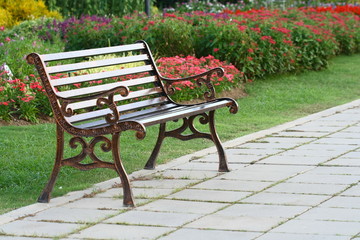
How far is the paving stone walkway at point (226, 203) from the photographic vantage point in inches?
173

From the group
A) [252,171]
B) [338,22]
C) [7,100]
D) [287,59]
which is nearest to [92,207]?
[252,171]

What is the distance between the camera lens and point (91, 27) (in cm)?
1320

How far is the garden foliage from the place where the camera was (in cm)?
→ 989

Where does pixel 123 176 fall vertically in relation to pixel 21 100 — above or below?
above

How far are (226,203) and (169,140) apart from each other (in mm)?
2614

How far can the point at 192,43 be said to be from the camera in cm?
1212

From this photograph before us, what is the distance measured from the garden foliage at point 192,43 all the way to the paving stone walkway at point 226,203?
10.5ft

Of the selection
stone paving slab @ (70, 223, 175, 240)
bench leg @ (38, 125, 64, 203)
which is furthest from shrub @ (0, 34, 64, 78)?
stone paving slab @ (70, 223, 175, 240)

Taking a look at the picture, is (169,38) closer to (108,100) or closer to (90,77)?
(90,77)

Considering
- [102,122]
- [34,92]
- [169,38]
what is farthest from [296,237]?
[169,38]

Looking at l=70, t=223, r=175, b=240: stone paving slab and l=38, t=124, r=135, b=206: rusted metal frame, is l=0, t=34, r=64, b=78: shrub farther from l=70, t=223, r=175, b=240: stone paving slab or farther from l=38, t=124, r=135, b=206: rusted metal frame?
l=70, t=223, r=175, b=240: stone paving slab

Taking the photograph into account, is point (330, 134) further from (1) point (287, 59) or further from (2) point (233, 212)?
(1) point (287, 59)

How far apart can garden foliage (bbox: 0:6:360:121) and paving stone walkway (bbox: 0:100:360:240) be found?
10.5 ft

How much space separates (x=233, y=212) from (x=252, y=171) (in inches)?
51.1
